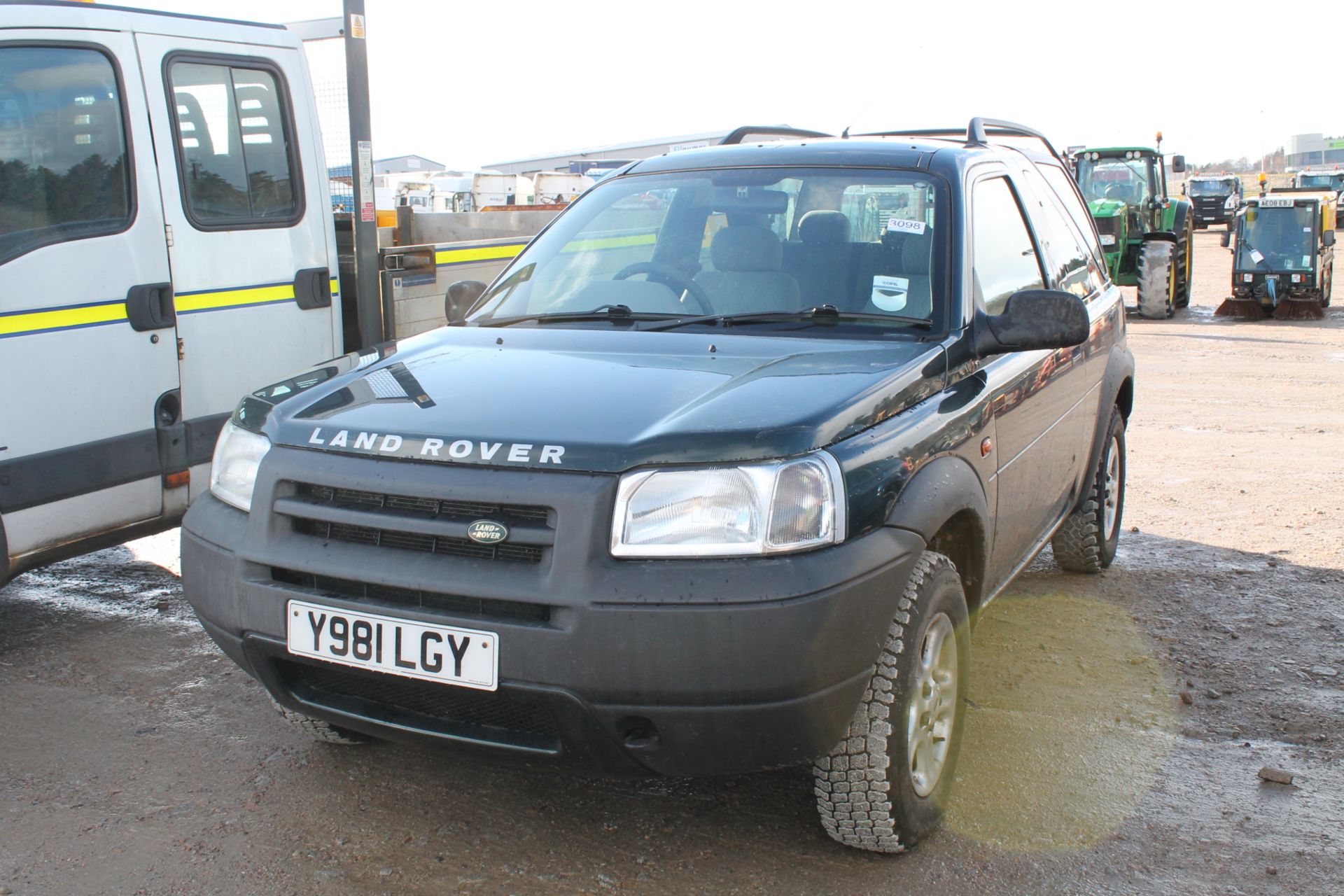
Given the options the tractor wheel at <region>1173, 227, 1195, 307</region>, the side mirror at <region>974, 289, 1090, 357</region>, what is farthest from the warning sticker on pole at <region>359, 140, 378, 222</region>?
the tractor wheel at <region>1173, 227, 1195, 307</region>

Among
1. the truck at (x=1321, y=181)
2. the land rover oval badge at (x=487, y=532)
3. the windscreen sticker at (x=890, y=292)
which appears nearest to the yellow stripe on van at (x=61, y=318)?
the land rover oval badge at (x=487, y=532)

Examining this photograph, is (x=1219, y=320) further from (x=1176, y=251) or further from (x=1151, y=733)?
(x=1151, y=733)

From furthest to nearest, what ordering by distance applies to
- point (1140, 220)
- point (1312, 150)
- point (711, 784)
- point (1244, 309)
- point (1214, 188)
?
point (1312, 150) < point (1214, 188) < point (1140, 220) < point (1244, 309) < point (711, 784)

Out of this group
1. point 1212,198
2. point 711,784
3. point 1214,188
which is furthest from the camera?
point 1214,188

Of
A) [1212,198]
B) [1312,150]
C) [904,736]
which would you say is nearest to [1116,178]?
[904,736]

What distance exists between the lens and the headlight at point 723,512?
2.44m

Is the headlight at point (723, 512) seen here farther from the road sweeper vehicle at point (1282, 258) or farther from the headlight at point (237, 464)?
the road sweeper vehicle at point (1282, 258)

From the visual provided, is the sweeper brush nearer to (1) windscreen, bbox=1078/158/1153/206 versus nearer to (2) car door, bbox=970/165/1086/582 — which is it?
(1) windscreen, bbox=1078/158/1153/206

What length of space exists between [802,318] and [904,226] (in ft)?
1.47

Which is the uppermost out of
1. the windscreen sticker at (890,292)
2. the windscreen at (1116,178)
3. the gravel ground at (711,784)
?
the windscreen at (1116,178)

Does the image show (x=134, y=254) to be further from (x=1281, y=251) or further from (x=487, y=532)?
A: (x=1281, y=251)

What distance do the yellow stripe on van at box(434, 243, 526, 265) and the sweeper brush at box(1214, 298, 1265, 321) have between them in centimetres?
1409

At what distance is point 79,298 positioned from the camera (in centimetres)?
414

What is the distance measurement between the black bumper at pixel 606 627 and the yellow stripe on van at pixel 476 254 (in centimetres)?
323
